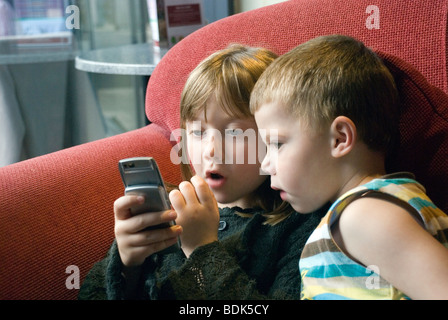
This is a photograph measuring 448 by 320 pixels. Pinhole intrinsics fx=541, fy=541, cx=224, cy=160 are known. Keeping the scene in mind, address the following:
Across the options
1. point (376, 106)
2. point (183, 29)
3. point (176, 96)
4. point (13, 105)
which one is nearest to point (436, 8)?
point (376, 106)

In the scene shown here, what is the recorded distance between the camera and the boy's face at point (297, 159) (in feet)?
2.18

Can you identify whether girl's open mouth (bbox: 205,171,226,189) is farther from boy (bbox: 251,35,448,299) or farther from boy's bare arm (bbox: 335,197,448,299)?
boy's bare arm (bbox: 335,197,448,299)

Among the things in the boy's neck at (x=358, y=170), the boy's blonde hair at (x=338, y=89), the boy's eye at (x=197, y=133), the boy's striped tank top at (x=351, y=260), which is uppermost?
the boy's blonde hair at (x=338, y=89)

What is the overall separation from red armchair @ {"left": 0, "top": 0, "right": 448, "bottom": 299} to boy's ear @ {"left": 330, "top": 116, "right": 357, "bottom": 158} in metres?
0.14

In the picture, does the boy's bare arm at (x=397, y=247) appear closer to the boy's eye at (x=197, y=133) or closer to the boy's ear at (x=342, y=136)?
the boy's ear at (x=342, y=136)

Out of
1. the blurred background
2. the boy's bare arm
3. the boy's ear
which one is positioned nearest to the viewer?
the boy's bare arm

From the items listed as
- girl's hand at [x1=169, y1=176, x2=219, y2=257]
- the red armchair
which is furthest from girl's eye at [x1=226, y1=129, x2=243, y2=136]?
the red armchair

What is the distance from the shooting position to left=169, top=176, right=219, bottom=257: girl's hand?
0.72m

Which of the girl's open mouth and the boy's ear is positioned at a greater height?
the boy's ear

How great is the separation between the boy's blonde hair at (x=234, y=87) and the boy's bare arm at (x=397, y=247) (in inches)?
9.4

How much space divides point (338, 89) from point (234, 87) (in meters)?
0.20

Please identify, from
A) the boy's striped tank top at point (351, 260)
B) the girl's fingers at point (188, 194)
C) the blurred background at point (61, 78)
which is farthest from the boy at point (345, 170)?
the blurred background at point (61, 78)

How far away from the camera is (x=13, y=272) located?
764 mm

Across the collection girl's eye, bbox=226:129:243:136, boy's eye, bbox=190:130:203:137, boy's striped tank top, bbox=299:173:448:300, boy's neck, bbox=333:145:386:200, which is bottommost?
boy's striped tank top, bbox=299:173:448:300
